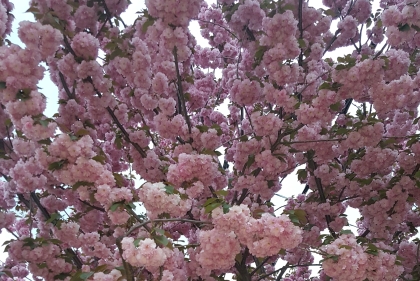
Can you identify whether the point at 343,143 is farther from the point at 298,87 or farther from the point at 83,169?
the point at 83,169

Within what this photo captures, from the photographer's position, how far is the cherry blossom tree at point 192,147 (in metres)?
2.46

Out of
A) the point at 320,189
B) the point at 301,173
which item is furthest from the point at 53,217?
the point at 320,189

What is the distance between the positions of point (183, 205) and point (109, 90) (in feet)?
4.87

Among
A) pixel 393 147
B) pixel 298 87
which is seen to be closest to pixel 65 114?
pixel 298 87

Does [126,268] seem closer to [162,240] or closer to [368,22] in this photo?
[162,240]

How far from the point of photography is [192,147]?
3.67 metres

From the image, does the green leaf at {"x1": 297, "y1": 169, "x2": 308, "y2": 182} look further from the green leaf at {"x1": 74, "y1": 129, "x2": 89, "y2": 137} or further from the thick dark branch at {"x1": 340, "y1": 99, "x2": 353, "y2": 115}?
the green leaf at {"x1": 74, "y1": 129, "x2": 89, "y2": 137}

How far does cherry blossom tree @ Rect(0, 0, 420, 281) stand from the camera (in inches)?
96.8

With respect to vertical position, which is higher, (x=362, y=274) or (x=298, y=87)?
(x=298, y=87)

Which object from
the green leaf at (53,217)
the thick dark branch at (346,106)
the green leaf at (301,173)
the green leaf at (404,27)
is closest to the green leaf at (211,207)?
the green leaf at (53,217)

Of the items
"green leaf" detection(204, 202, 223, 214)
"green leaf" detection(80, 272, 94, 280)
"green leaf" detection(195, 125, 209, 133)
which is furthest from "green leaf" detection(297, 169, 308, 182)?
"green leaf" detection(80, 272, 94, 280)

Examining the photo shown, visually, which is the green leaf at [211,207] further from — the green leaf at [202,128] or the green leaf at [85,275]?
the green leaf at [202,128]

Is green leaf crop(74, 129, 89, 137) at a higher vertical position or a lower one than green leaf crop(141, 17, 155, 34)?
lower

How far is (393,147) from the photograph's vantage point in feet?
13.0
